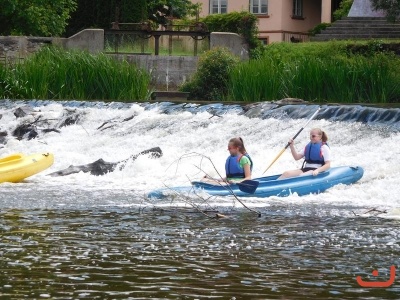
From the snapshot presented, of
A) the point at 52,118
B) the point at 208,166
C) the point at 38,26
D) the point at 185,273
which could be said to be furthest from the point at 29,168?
the point at 38,26

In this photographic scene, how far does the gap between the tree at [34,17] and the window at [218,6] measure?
9806 millimetres

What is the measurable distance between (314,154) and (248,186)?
1512mm

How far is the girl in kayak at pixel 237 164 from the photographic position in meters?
12.8

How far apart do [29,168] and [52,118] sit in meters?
6.39

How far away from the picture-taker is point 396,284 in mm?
7320

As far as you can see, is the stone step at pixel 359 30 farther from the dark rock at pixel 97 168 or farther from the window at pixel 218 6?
the dark rock at pixel 97 168

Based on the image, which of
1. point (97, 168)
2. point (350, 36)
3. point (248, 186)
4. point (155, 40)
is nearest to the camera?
point (248, 186)

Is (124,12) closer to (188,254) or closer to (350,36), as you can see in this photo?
(350,36)

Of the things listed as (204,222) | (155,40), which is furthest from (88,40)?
(204,222)

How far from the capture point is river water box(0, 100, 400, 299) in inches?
288

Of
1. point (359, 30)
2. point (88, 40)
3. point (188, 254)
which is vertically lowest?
point (188, 254)

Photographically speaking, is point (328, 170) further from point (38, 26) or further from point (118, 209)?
point (38, 26)

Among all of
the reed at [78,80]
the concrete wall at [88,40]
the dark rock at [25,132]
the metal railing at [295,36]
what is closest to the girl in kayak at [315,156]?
the dark rock at [25,132]

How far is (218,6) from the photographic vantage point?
150 feet
